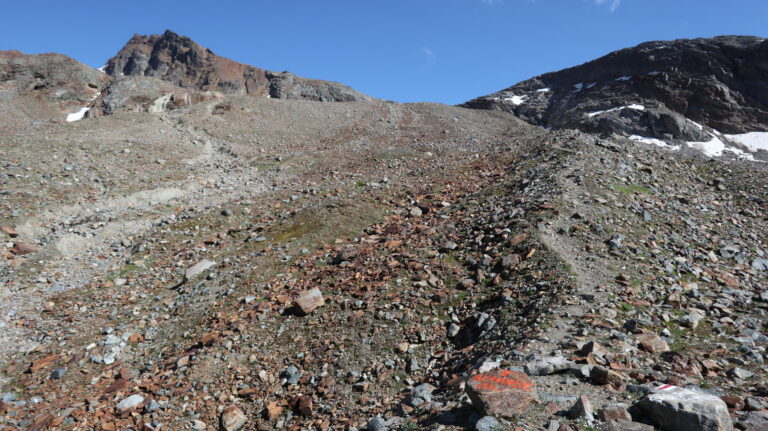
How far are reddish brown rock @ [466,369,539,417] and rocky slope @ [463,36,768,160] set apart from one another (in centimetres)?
9580

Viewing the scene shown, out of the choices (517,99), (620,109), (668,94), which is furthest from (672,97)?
(517,99)

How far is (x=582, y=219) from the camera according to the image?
474 inches

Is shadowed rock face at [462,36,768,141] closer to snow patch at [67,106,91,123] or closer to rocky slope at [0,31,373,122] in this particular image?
rocky slope at [0,31,373,122]

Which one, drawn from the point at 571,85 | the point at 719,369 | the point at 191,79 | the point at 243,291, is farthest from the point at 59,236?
the point at 191,79

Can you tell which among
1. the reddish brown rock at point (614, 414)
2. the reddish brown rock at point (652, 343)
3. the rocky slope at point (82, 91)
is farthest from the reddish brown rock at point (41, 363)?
the rocky slope at point (82, 91)

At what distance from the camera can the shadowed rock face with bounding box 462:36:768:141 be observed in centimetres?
8919

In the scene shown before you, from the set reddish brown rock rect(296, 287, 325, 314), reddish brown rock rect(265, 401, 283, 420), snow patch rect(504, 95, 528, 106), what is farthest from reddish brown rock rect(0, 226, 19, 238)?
snow patch rect(504, 95, 528, 106)

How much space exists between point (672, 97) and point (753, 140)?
18855 mm

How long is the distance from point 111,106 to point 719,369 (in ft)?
224

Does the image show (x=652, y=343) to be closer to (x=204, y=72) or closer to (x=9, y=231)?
(x=9, y=231)

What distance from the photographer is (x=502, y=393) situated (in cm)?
544

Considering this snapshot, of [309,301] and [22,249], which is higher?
[22,249]

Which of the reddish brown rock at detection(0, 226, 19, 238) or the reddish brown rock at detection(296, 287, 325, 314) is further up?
the reddish brown rock at detection(0, 226, 19, 238)

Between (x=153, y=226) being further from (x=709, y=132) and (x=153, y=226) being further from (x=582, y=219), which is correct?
(x=709, y=132)
